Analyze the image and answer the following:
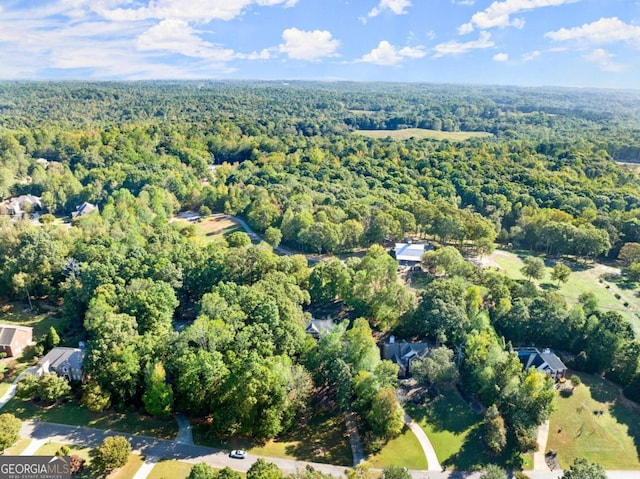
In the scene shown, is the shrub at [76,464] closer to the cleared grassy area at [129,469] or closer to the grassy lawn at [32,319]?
the cleared grassy area at [129,469]

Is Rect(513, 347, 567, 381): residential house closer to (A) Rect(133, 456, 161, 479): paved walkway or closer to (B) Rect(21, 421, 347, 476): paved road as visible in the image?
(B) Rect(21, 421, 347, 476): paved road

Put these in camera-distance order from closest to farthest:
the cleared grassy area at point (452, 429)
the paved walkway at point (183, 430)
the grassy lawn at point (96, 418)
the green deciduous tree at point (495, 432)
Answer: the green deciduous tree at point (495, 432), the cleared grassy area at point (452, 429), the paved walkway at point (183, 430), the grassy lawn at point (96, 418)

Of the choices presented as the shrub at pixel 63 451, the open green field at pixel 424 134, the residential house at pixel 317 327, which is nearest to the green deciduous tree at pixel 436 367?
the residential house at pixel 317 327

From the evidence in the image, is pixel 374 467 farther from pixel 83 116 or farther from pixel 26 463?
pixel 83 116

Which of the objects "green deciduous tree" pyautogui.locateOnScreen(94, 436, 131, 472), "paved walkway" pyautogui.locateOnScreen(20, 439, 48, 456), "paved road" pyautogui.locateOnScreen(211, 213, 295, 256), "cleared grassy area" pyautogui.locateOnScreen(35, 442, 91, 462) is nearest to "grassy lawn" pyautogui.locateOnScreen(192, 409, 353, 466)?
"green deciduous tree" pyautogui.locateOnScreen(94, 436, 131, 472)

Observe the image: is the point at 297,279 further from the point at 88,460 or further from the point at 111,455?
the point at 88,460

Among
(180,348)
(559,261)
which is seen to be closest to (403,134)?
(559,261)

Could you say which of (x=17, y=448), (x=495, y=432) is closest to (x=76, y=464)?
(x=17, y=448)
